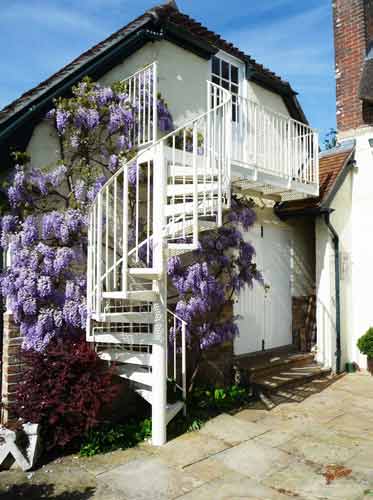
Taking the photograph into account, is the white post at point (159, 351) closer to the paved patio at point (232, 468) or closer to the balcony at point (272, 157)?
the paved patio at point (232, 468)

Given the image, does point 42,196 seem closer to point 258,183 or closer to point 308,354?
point 258,183

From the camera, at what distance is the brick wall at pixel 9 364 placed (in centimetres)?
415

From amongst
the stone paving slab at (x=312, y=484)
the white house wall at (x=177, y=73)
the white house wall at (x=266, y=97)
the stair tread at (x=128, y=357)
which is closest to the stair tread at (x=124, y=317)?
the stair tread at (x=128, y=357)

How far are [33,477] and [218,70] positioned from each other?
639 centimetres

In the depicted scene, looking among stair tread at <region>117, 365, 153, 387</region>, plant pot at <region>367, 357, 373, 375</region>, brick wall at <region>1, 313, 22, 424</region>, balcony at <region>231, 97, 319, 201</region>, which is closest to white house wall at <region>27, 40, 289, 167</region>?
balcony at <region>231, 97, 319, 201</region>

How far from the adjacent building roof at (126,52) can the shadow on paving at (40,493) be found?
10.7ft

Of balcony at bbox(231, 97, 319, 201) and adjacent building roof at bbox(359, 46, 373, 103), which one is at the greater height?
adjacent building roof at bbox(359, 46, 373, 103)

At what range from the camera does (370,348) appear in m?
6.75

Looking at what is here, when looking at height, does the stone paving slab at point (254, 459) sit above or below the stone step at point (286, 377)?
below

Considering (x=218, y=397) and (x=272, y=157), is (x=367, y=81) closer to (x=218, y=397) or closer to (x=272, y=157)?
(x=272, y=157)

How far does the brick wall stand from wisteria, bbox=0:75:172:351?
0.14 metres

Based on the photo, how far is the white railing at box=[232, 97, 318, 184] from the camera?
5.78 meters

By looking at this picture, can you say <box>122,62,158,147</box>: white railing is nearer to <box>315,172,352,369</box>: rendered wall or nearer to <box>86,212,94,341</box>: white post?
<box>86,212,94,341</box>: white post

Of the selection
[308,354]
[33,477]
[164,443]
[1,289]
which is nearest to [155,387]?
[164,443]
